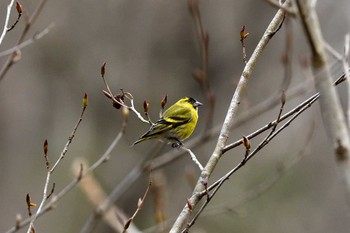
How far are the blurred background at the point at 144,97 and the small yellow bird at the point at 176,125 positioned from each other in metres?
5.50

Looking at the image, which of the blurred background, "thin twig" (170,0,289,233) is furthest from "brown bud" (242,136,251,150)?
the blurred background

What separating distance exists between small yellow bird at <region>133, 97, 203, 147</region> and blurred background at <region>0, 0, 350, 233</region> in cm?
550

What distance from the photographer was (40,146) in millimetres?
11008

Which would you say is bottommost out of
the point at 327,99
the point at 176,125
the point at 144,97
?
the point at 327,99

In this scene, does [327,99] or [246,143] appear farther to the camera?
[246,143]

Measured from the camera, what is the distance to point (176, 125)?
5070mm

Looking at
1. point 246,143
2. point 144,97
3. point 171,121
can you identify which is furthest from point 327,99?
point 144,97

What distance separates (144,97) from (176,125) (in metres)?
6.38

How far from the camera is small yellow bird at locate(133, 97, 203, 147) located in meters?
4.86

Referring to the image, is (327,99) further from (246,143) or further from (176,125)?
(176,125)

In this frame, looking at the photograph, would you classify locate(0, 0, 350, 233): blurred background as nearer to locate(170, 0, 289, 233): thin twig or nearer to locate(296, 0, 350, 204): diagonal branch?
locate(170, 0, 289, 233): thin twig

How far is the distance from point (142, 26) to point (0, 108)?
2.76m

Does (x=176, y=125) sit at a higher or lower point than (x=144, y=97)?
lower

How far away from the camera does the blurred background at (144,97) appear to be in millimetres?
10875
